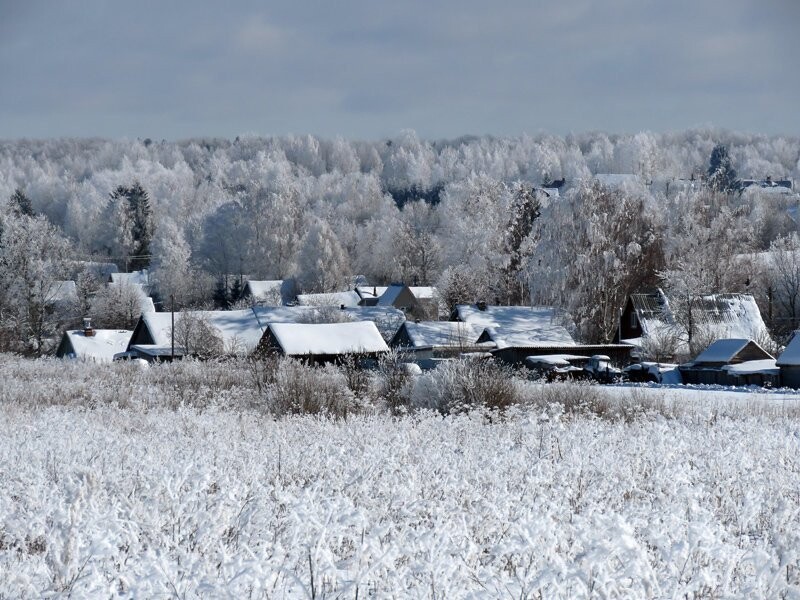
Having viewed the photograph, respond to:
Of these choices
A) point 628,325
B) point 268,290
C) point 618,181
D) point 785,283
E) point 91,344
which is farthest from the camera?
point 618,181

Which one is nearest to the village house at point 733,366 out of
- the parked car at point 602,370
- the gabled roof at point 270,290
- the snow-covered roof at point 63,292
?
the parked car at point 602,370

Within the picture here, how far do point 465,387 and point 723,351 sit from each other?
2343 cm

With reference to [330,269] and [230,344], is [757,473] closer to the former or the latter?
[230,344]

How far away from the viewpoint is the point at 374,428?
13.5m

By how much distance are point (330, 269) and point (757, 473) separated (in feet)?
229

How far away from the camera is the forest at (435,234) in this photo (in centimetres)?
4888

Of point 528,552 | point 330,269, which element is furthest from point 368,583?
point 330,269

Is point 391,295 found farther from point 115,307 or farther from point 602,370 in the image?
point 602,370

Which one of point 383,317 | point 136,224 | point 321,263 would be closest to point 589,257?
point 383,317

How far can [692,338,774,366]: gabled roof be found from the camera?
38.9 m

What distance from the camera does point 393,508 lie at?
732 cm

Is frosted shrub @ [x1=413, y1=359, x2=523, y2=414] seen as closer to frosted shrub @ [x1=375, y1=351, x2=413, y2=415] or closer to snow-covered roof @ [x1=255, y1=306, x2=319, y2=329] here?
frosted shrub @ [x1=375, y1=351, x2=413, y2=415]

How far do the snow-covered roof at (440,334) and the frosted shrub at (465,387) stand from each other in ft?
79.2

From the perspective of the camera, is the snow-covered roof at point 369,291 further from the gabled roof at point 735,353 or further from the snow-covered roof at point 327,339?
the gabled roof at point 735,353
